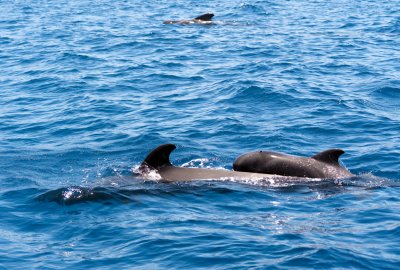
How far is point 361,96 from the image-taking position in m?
22.4

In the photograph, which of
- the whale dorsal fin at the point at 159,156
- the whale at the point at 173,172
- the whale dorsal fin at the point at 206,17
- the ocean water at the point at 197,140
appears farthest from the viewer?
the whale dorsal fin at the point at 206,17

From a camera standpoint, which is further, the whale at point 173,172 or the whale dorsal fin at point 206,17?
the whale dorsal fin at point 206,17

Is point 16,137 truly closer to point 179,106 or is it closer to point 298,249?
point 179,106

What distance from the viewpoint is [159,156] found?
14875mm

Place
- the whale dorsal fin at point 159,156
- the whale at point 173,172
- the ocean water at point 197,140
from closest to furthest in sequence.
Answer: the ocean water at point 197,140 < the whale at point 173,172 < the whale dorsal fin at point 159,156

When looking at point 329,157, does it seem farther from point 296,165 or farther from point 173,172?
point 173,172

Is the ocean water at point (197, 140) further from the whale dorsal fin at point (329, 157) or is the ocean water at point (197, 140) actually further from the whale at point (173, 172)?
the whale dorsal fin at point (329, 157)

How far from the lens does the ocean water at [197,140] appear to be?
11.5 meters

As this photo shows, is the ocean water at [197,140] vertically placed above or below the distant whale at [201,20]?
above

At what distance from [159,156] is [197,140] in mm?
3576

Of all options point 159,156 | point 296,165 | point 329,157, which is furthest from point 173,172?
point 329,157

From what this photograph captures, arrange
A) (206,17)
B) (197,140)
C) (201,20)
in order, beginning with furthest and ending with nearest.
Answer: (201,20), (206,17), (197,140)

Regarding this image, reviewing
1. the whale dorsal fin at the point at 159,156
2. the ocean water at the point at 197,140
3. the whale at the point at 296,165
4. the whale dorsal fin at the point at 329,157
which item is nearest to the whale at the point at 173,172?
A: the whale dorsal fin at the point at 159,156

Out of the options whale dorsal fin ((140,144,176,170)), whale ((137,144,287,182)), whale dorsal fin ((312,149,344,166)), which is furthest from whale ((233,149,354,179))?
whale dorsal fin ((140,144,176,170))
